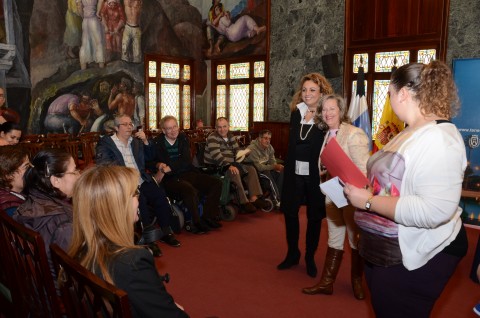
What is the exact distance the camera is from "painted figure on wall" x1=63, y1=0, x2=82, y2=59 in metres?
7.29

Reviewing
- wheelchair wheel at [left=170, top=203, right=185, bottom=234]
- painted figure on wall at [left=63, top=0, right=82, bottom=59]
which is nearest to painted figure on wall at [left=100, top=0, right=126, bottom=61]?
painted figure on wall at [left=63, top=0, right=82, bottom=59]

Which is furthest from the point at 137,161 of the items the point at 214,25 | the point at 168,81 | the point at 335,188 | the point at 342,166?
the point at 214,25

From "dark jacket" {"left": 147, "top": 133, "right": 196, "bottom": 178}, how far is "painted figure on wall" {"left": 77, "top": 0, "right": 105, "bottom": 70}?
361 cm

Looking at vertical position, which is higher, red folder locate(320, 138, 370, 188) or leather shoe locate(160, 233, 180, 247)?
red folder locate(320, 138, 370, 188)

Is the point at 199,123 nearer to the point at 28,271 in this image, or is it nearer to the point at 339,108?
the point at 339,108

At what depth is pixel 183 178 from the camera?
4.90m

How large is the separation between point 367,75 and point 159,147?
3.96m

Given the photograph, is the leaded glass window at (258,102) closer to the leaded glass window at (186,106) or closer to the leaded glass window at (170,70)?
the leaded glass window at (186,106)

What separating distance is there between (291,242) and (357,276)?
66cm

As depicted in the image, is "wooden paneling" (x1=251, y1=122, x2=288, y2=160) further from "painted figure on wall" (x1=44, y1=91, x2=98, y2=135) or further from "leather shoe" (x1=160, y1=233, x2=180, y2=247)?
"leather shoe" (x1=160, y1=233, x2=180, y2=247)

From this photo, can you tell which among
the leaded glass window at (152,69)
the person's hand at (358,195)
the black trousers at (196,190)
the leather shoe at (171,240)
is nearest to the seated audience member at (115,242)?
the person's hand at (358,195)

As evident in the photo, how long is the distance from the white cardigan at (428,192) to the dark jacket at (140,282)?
2.66 ft

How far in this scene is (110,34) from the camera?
25.7ft

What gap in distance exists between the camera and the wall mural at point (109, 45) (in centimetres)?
708
